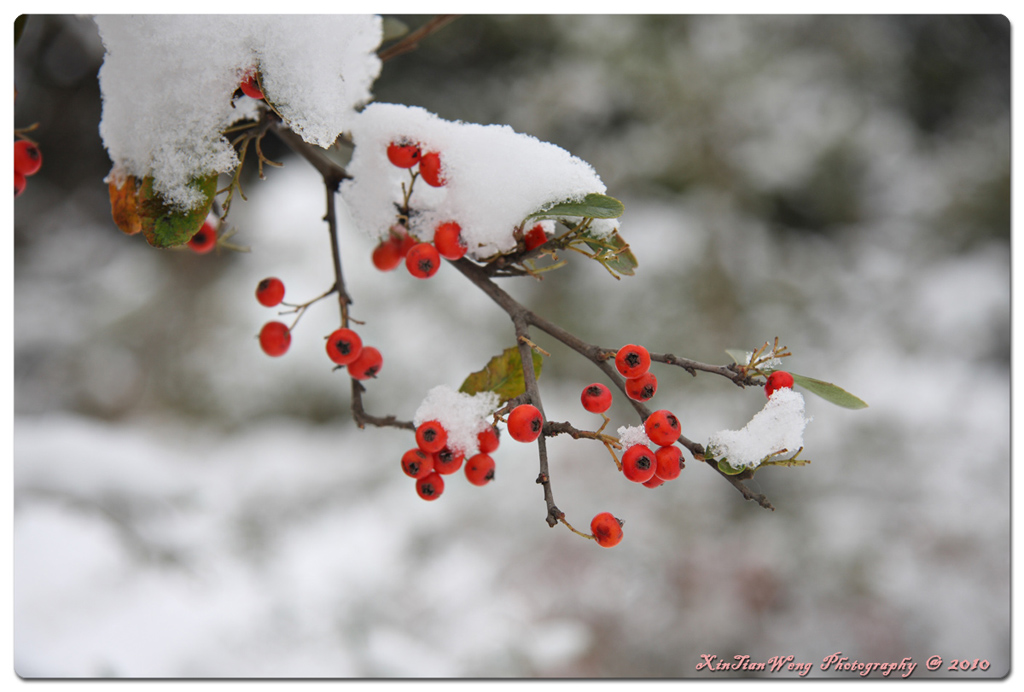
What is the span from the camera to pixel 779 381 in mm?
511

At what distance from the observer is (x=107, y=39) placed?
1.85 ft

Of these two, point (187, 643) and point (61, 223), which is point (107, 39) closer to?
point (187, 643)

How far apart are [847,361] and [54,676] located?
227 centimetres

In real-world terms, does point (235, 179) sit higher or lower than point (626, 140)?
lower

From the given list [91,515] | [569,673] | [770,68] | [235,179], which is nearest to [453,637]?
[569,673]

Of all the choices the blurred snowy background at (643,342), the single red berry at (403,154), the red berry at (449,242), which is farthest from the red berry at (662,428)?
the blurred snowy background at (643,342)

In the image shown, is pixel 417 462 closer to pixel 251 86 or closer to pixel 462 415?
pixel 462 415

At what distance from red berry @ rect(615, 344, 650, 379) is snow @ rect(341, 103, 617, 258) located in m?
0.11

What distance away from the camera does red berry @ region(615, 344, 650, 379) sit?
18.5 inches

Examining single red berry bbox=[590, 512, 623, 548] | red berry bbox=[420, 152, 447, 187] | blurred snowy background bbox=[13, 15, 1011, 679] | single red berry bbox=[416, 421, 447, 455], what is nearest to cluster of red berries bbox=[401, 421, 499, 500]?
single red berry bbox=[416, 421, 447, 455]

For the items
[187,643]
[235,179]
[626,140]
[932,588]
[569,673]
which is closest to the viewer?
[235,179]

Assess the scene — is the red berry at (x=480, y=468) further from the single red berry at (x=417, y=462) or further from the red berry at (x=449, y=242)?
the red berry at (x=449, y=242)

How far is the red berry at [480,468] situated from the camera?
552 mm

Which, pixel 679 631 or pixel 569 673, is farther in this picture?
pixel 679 631
